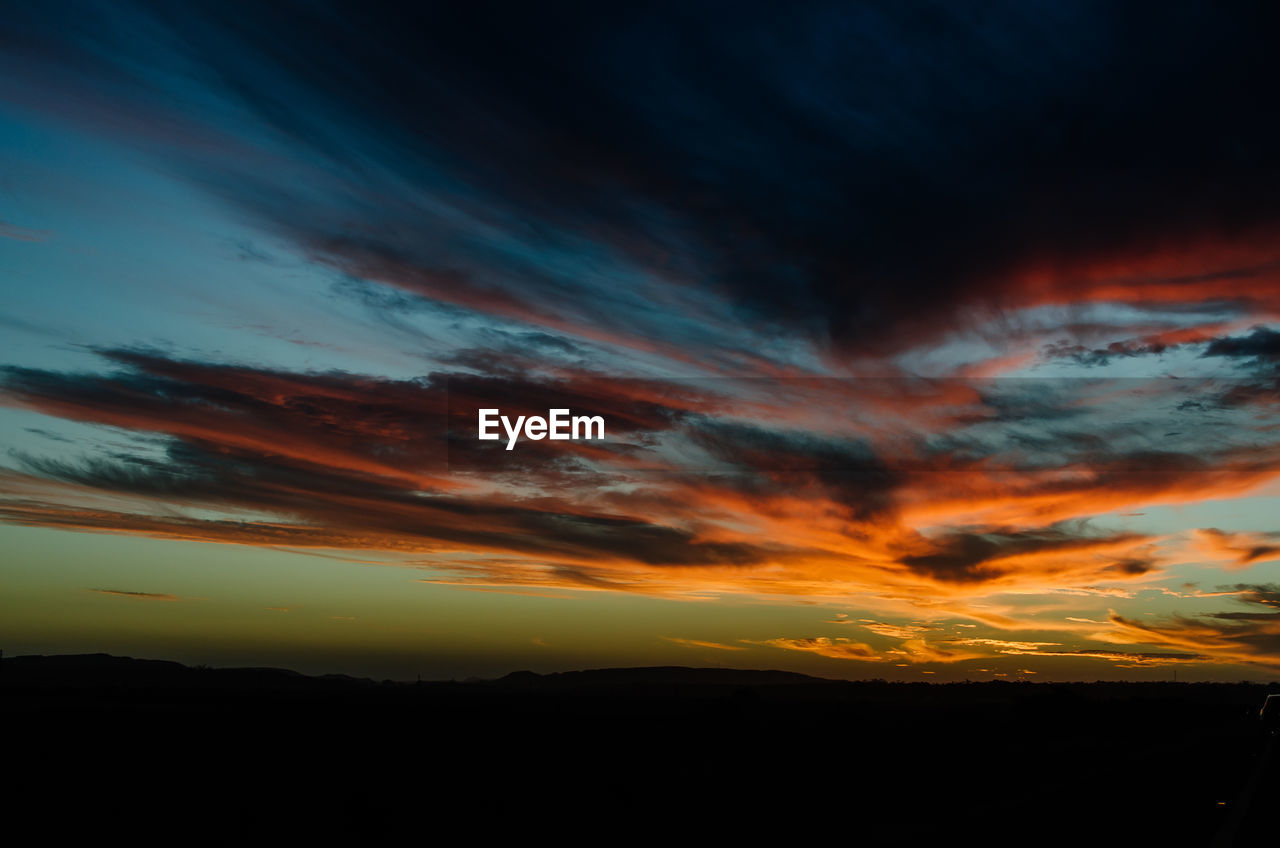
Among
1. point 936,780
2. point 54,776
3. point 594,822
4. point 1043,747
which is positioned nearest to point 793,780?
point 936,780

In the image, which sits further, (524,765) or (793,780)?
(524,765)

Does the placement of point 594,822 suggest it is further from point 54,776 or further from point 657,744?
point 657,744

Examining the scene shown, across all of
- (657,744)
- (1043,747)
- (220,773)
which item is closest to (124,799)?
(220,773)

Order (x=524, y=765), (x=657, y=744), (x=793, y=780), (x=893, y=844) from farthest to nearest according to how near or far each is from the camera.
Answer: (x=657, y=744)
(x=524, y=765)
(x=793, y=780)
(x=893, y=844)

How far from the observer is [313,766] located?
93.5ft

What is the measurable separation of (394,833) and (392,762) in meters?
13.0

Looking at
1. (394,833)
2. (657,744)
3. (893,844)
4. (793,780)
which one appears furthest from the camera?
(657,744)

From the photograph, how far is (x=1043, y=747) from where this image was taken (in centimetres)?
4266

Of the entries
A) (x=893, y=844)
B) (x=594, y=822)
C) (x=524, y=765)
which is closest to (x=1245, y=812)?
(x=893, y=844)

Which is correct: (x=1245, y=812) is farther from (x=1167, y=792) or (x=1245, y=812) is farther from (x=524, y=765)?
(x=524, y=765)

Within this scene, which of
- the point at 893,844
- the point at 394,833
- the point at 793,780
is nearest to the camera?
the point at 893,844

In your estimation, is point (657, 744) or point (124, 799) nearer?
point (124, 799)

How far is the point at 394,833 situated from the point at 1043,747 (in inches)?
1330

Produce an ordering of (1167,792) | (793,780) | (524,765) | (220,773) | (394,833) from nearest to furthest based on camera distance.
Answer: (394,833), (1167,792), (793,780), (220,773), (524,765)
